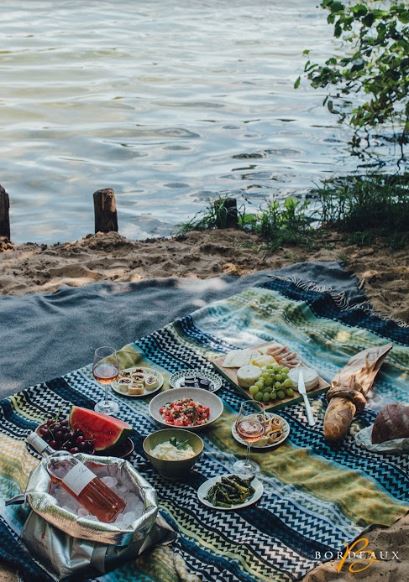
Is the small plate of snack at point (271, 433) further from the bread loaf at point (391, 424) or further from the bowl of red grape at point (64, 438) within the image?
the bowl of red grape at point (64, 438)

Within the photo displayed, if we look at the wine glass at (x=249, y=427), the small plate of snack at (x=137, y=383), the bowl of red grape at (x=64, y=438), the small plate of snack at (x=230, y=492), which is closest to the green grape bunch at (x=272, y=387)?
the wine glass at (x=249, y=427)

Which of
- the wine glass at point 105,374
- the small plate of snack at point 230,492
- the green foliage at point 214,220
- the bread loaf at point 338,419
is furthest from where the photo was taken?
the green foliage at point 214,220

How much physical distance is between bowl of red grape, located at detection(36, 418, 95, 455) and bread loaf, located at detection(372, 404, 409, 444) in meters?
1.69

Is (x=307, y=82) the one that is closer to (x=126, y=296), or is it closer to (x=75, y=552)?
(x=126, y=296)

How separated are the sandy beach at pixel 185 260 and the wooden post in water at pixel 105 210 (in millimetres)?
385

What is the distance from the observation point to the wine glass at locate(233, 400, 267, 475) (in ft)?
15.4

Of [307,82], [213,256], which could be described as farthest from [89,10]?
[213,256]

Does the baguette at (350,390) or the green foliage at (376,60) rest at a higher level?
the green foliage at (376,60)

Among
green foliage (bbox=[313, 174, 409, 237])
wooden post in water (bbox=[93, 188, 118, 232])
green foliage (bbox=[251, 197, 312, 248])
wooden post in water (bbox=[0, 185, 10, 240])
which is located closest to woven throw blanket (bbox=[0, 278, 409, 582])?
green foliage (bbox=[251, 197, 312, 248])

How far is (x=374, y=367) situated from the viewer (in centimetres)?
562

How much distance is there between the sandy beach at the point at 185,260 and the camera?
7.73 m

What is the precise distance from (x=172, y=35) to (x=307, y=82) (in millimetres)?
7301

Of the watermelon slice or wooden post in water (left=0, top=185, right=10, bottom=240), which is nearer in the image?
the watermelon slice

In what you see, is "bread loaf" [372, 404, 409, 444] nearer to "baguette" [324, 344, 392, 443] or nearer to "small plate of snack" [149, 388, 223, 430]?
"baguette" [324, 344, 392, 443]
